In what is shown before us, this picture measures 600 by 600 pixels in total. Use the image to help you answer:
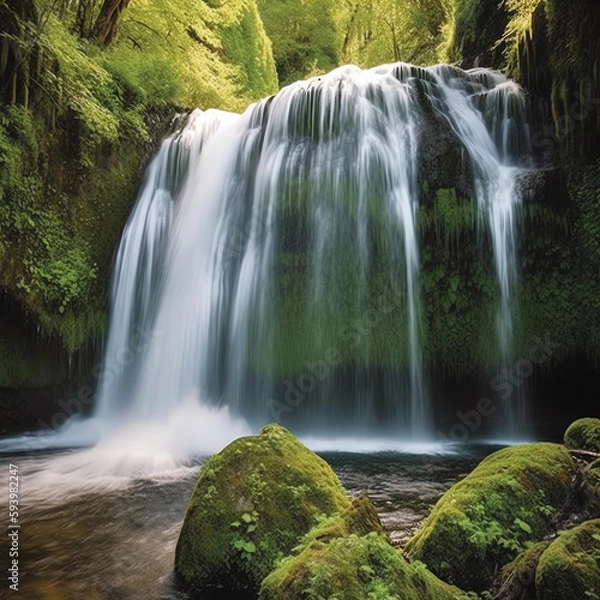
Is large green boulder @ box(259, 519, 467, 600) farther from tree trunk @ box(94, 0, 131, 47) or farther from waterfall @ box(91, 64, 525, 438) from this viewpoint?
tree trunk @ box(94, 0, 131, 47)

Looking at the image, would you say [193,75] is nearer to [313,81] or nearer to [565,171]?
[313,81]

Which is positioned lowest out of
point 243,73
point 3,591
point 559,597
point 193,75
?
point 3,591

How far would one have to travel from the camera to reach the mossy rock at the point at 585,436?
13.4 feet

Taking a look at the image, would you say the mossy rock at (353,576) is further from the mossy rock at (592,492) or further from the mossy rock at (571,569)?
the mossy rock at (592,492)

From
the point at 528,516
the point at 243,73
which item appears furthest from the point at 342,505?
the point at 243,73

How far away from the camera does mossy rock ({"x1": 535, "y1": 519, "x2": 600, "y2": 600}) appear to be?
7.37ft

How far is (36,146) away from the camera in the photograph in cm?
786

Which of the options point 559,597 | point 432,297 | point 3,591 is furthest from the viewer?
point 432,297

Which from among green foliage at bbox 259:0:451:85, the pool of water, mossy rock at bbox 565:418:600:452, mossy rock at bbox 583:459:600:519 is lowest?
the pool of water

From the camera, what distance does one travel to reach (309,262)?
8062 millimetres

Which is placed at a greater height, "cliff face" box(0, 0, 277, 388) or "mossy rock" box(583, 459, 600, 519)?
"cliff face" box(0, 0, 277, 388)

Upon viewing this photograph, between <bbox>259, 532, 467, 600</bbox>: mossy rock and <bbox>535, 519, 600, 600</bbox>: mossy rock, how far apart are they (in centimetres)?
46

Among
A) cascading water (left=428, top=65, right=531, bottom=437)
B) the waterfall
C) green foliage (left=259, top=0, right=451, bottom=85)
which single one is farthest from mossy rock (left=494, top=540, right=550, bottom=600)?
green foliage (left=259, top=0, right=451, bottom=85)

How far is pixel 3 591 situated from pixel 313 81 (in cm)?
870
